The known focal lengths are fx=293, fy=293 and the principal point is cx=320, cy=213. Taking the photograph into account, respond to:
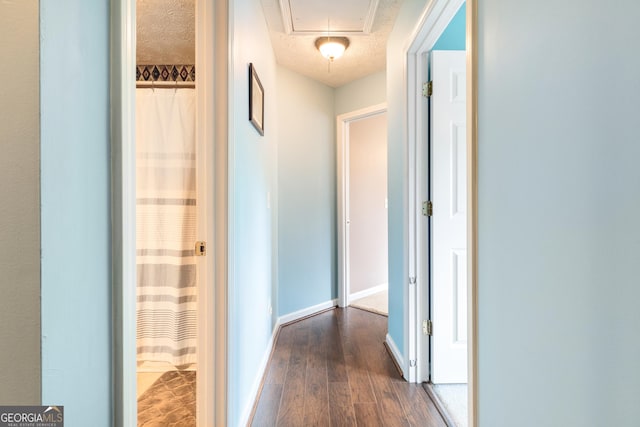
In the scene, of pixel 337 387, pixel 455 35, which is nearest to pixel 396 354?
pixel 337 387

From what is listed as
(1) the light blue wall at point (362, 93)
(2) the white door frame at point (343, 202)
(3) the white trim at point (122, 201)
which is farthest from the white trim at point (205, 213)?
(2) the white door frame at point (343, 202)

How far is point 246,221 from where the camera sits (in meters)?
1.67

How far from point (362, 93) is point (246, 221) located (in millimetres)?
2329

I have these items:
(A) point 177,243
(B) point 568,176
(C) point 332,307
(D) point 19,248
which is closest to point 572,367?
(B) point 568,176

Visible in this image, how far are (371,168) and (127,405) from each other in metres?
3.81

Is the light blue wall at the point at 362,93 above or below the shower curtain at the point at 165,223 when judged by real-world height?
above

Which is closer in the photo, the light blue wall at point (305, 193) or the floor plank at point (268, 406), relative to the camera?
the floor plank at point (268, 406)

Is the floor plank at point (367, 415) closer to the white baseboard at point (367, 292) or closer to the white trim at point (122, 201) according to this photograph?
the white trim at point (122, 201)

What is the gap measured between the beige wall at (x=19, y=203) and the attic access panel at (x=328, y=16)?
1951 millimetres

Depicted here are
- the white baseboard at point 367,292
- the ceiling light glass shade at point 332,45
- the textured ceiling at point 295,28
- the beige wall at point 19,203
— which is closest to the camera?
the beige wall at point 19,203

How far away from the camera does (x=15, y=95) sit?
1.49 feet

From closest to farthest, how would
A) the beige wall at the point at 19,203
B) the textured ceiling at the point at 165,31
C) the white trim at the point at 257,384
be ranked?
the beige wall at the point at 19,203 → the white trim at the point at 257,384 → the textured ceiling at the point at 165,31

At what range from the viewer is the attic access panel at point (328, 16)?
204 centimetres

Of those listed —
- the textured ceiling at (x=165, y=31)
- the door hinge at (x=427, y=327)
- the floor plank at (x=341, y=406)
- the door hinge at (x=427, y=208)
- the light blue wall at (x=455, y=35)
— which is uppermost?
the textured ceiling at (x=165, y=31)
